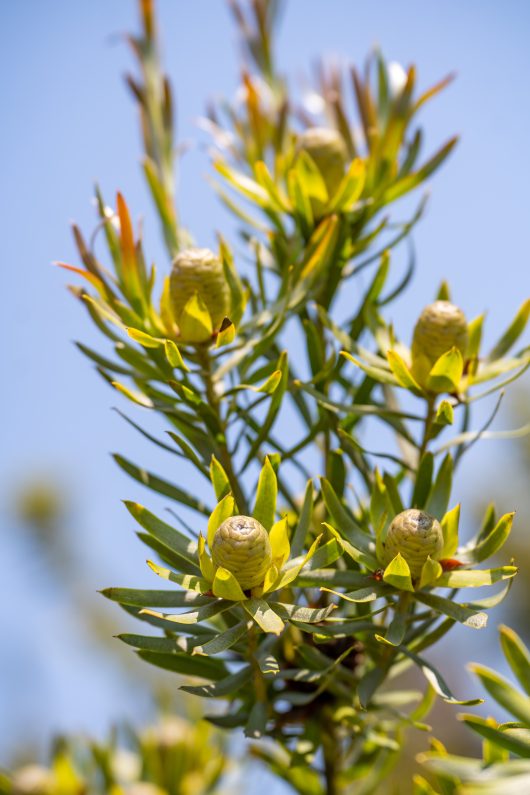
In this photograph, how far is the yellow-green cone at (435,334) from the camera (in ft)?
2.25

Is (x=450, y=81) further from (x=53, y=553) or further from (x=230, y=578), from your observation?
(x=53, y=553)

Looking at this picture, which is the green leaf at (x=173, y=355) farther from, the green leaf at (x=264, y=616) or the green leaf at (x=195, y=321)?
the green leaf at (x=264, y=616)

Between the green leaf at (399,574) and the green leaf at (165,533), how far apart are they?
0.13m

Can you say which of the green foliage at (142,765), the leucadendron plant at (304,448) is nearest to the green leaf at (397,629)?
the leucadendron plant at (304,448)

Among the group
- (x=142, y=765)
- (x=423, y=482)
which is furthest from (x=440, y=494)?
(x=142, y=765)

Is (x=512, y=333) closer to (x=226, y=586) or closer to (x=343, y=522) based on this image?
(x=343, y=522)

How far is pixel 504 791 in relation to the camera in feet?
1.26

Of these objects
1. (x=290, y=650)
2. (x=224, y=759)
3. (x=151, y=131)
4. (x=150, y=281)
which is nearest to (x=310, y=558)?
(x=290, y=650)

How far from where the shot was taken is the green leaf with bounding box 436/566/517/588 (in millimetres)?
572

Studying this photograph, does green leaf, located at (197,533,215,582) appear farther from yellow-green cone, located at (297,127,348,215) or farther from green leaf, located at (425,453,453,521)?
yellow-green cone, located at (297,127,348,215)

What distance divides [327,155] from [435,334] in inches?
10.3

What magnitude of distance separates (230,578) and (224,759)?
47 centimetres

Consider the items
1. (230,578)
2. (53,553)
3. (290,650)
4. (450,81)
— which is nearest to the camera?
(230,578)

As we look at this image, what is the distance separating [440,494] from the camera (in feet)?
2.15
